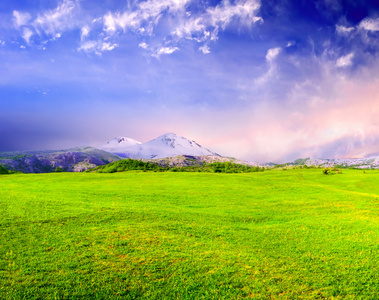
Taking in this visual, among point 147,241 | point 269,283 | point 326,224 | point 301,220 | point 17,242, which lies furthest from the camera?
point 301,220

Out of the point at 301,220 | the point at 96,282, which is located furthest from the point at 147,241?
the point at 301,220

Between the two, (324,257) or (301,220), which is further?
(301,220)

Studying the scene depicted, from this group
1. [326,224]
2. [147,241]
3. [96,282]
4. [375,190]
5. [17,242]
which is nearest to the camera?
[96,282]

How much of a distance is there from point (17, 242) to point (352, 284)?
1897 cm

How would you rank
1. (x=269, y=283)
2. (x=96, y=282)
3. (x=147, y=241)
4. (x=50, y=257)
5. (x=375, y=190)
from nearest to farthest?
(x=96, y=282) → (x=269, y=283) → (x=50, y=257) → (x=147, y=241) → (x=375, y=190)

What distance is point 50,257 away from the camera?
12.2 meters

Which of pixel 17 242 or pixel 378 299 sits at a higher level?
pixel 17 242

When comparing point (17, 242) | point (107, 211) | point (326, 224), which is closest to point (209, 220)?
point (107, 211)

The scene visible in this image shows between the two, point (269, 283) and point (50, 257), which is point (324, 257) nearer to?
point (269, 283)

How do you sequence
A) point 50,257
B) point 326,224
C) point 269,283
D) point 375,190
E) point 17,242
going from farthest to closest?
point 375,190 → point 326,224 → point 17,242 → point 50,257 → point 269,283

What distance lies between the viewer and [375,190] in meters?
63.6

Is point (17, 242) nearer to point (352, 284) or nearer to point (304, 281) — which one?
point (304, 281)

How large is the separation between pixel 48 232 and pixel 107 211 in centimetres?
686

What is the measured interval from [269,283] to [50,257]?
11.6 meters
